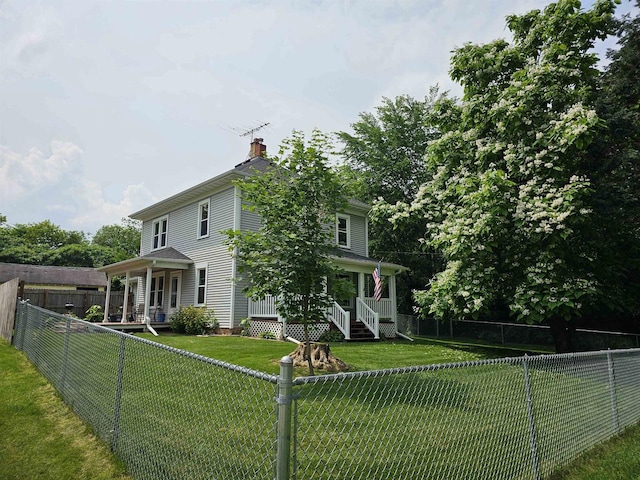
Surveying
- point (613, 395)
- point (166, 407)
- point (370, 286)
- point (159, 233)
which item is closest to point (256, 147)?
point (159, 233)

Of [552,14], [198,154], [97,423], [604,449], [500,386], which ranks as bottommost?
[604,449]

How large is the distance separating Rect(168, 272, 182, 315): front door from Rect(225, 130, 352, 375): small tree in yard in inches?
473

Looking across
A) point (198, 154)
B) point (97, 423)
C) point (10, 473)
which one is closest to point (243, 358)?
point (97, 423)

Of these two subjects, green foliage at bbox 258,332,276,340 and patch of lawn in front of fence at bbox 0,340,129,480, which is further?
green foliage at bbox 258,332,276,340

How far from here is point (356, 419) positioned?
3.97 m

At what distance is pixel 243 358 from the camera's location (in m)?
9.15

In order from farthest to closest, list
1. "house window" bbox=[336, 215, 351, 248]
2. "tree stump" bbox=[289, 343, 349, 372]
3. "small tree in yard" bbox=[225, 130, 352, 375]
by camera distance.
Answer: "house window" bbox=[336, 215, 351, 248], "tree stump" bbox=[289, 343, 349, 372], "small tree in yard" bbox=[225, 130, 352, 375]

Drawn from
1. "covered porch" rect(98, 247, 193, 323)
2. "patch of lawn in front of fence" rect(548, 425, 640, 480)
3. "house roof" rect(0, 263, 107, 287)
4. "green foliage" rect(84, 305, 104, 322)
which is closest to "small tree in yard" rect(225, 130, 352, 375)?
"patch of lawn in front of fence" rect(548, 425, 640, 480)

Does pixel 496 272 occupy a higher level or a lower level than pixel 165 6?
lower

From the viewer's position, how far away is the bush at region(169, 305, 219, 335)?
15.7 meters

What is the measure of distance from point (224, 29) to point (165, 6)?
1180 mm

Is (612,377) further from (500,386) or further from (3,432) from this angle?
(3,432)

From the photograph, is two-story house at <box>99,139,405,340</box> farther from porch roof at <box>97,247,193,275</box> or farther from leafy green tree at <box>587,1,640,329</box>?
leafy green tree at <box>587,1,640,329</box>

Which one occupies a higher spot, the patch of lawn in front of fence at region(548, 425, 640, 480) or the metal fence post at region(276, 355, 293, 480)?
the metal fence post at region(276, 355, 293, 480)
